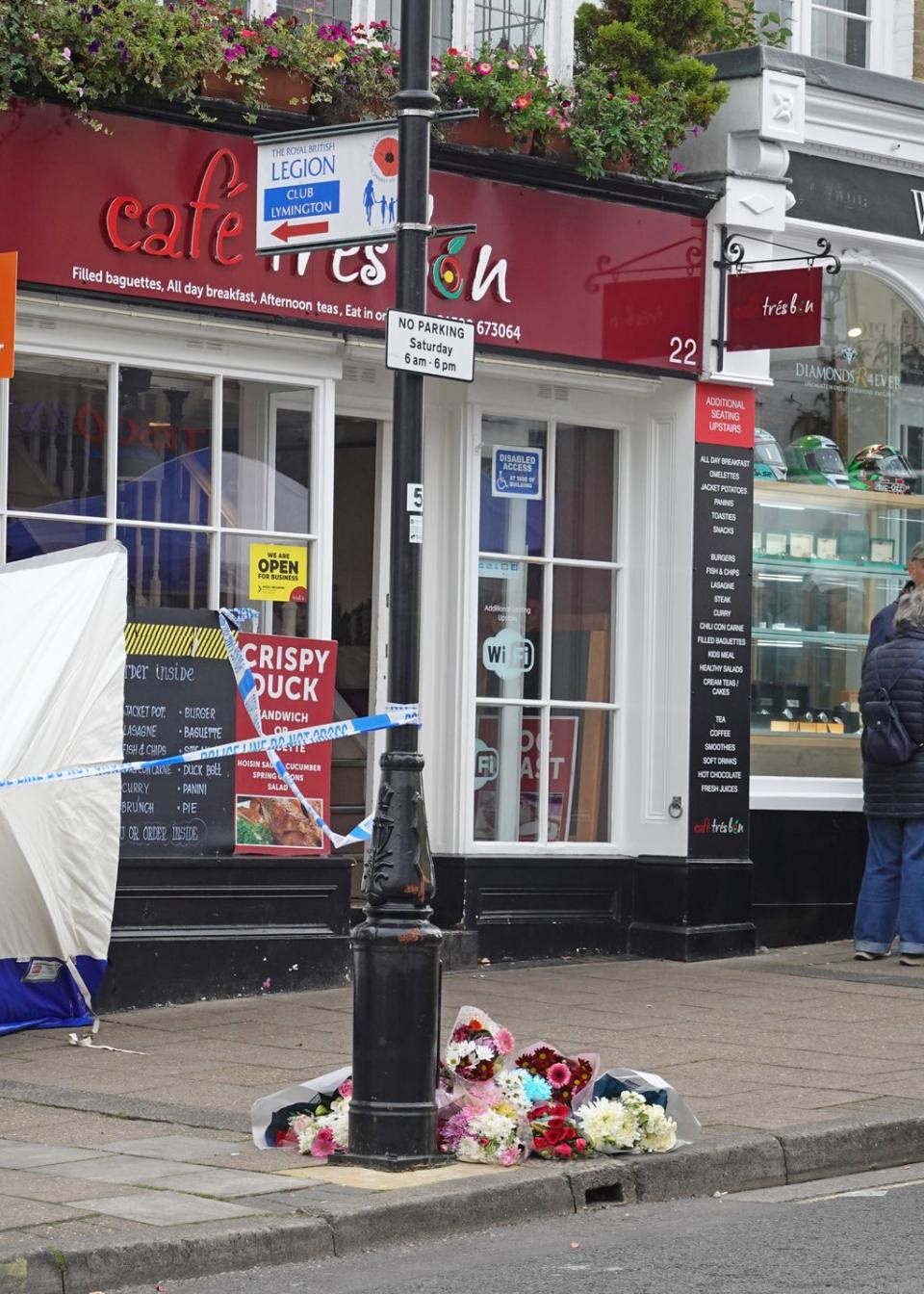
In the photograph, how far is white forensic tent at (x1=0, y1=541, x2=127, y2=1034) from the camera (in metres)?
8.95

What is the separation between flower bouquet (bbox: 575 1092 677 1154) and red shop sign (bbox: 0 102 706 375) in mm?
5135

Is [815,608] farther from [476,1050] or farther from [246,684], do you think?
[476,1050]

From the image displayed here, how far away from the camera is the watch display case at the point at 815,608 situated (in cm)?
1313

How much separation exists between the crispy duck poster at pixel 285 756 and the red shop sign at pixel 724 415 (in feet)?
9.61

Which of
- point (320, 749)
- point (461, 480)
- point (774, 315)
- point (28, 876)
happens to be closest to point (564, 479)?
point (461, 480)

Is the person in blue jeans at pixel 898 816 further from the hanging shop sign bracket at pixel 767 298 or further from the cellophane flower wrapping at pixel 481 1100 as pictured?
the cellophane flower wrapping at pixel 481 1100

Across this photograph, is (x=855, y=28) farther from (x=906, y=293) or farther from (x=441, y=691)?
(x=441, y=691)

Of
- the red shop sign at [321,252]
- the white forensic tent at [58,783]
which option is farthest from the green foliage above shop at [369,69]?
the white forensic tent at [58,783]

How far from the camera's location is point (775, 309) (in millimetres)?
12219

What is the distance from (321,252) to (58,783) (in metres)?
3.49

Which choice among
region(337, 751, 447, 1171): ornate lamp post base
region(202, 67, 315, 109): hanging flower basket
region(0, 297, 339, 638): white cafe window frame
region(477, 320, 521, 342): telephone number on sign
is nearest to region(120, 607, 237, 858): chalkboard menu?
region(0, 297, 339, 638): white cafe window frame

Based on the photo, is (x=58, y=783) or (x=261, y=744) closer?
(x=261, y=744)

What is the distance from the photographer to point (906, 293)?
540 inches

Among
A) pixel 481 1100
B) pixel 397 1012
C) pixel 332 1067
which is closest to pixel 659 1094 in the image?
pixel 481 1100
